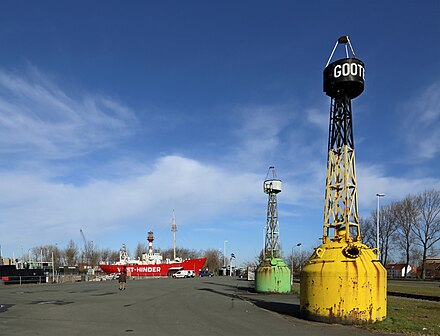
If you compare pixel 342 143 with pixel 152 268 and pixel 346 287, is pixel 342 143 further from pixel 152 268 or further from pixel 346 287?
pixel 152 268

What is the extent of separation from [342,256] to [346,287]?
3.40 ft

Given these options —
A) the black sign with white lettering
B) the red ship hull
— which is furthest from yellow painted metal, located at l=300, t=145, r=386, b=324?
the red ship hull

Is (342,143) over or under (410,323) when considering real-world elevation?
over

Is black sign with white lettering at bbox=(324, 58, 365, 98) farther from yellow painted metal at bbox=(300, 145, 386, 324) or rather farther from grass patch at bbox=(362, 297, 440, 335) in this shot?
grass patch at bbox=(362, 297, 440, 335)

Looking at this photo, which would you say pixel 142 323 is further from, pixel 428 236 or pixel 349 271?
pixel 428 236

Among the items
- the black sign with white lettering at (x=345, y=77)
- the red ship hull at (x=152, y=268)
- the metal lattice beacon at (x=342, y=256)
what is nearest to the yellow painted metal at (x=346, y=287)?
the metal lattice beacon at (x=342, y=256)

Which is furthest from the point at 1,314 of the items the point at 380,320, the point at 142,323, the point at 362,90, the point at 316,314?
the point at 362,90

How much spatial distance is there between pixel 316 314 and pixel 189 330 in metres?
4.40

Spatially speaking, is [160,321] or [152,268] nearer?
[160,321]

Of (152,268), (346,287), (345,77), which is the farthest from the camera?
(152,268)

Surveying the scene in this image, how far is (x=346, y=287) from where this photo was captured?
12.5 meters

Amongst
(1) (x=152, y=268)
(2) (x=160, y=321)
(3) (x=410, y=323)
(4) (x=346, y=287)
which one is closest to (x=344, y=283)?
(4) (x=346, y=287)

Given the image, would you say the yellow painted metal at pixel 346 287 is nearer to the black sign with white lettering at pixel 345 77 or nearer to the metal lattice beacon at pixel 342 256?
the metal lattice beacon at pixel 342 256

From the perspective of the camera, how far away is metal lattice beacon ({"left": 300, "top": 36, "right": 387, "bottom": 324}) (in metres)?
12.5
